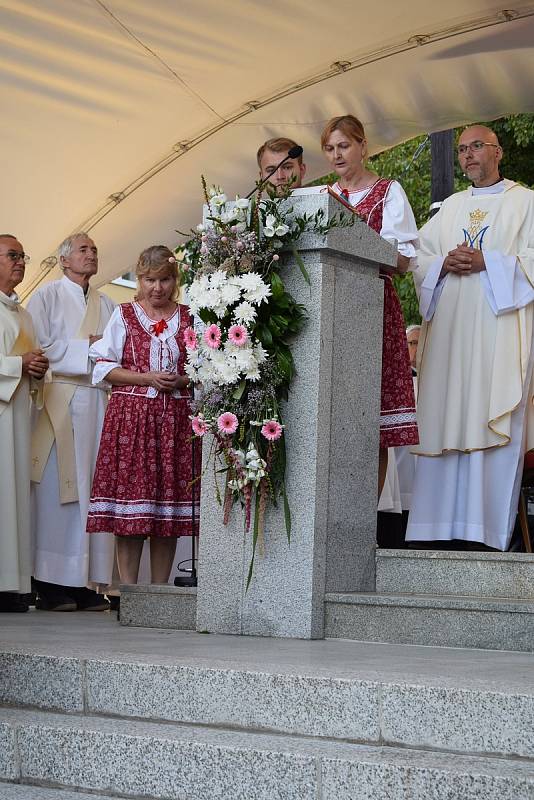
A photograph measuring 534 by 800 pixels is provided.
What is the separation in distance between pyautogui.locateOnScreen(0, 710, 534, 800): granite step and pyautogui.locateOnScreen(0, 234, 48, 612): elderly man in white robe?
2759 millimetres

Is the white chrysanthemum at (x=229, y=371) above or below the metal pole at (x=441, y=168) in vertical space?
below

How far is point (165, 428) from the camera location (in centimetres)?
698

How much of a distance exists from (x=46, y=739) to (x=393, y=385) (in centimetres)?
271

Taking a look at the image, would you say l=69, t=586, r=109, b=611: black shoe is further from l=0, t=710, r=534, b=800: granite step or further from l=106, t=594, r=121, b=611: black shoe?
l=0, t=710, r=534, b=800: granite step

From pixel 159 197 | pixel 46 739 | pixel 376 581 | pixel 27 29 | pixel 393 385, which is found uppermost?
pixel 27 29

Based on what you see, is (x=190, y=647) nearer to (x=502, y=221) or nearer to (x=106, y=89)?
(x=502, y=221)

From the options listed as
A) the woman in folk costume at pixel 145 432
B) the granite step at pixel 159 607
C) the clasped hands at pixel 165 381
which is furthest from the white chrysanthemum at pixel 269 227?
the granite step at pixel 159 607

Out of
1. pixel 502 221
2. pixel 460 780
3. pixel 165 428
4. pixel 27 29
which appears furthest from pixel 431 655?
pixel 27 29

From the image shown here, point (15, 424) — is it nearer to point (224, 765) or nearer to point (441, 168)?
point (224, 765)

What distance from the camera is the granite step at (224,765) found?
136 inches

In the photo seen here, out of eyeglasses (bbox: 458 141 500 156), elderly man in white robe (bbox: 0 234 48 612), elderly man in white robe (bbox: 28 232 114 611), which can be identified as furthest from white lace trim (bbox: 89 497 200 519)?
eyeglasses (bbox: 458 141 500 156)

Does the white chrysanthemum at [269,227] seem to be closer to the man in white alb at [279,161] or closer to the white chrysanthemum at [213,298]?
the white chrysanthemum at [213,298]

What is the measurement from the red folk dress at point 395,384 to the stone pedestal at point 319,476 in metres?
0.40

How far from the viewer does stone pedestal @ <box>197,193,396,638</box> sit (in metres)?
5.46
